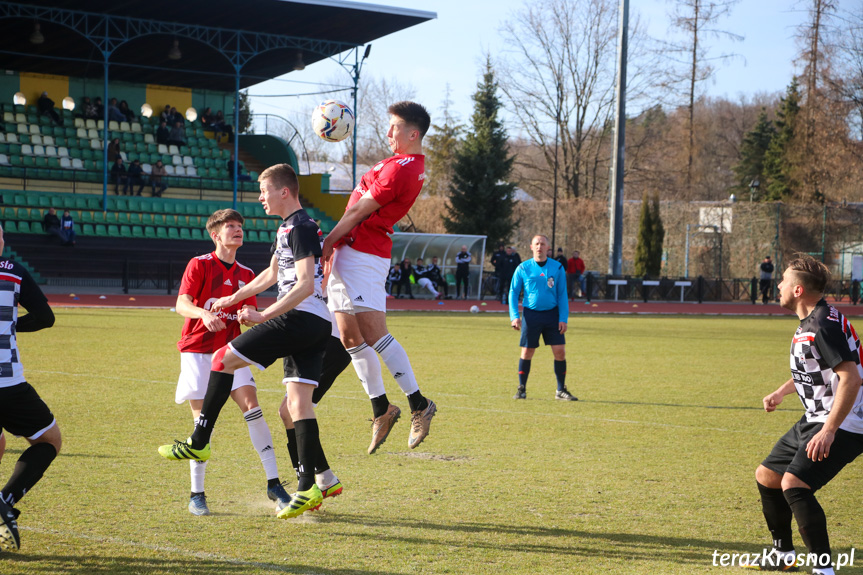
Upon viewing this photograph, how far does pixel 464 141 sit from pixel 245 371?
41.6 meters

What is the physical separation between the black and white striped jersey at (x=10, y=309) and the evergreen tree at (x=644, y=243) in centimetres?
3529

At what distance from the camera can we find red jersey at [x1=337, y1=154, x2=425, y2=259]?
5547 mm

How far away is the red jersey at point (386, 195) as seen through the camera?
555 cm

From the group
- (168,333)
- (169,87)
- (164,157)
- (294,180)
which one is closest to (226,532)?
(294,180)

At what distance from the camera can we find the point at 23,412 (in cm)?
472

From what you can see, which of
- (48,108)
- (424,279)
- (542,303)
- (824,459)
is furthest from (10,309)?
(48,108)

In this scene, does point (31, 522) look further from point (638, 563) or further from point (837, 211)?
point (837, 211)

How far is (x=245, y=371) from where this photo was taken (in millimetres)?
5852

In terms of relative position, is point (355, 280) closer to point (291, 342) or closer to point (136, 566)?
point (291, 342)

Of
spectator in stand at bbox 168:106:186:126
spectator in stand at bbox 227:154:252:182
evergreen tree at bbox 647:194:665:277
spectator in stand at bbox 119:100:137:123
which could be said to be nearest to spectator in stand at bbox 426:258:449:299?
spectator in stand at bbox 227:154:252:182

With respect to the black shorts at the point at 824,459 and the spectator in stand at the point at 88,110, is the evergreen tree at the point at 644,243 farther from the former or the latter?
the black shorts at the point at 824,459

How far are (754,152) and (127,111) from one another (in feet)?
151

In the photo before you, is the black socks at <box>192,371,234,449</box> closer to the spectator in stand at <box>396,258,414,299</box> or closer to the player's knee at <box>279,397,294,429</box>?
the player's knee at <box>279,397,294,429</box>

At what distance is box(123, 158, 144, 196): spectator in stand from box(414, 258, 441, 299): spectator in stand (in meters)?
11.2
